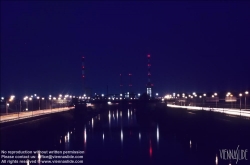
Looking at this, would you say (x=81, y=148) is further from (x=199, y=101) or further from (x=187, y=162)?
(x=199, y=101)

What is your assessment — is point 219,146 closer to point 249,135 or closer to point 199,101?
point 249,135

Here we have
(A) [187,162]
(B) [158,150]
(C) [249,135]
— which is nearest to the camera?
(A) [187,162]

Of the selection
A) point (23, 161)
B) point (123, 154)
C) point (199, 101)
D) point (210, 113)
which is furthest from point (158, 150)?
point (199, 101)

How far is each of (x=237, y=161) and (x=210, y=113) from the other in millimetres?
32843

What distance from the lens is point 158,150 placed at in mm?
22781

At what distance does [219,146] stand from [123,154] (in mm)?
7135

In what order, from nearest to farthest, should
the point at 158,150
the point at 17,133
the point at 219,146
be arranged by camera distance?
1. the point at 158,150
2. the point at 219,146
3. the point at 17,133

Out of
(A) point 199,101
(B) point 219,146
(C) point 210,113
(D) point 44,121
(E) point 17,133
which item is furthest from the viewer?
(A) point 199,101

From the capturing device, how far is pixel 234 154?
20.9 m

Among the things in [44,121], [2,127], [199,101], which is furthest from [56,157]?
[199,101]

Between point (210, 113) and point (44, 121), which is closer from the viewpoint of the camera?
point (44, 121)

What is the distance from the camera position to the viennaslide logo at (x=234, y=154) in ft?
64.5

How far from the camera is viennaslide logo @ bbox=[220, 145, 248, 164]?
19656 millimetres

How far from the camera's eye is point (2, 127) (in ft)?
106
